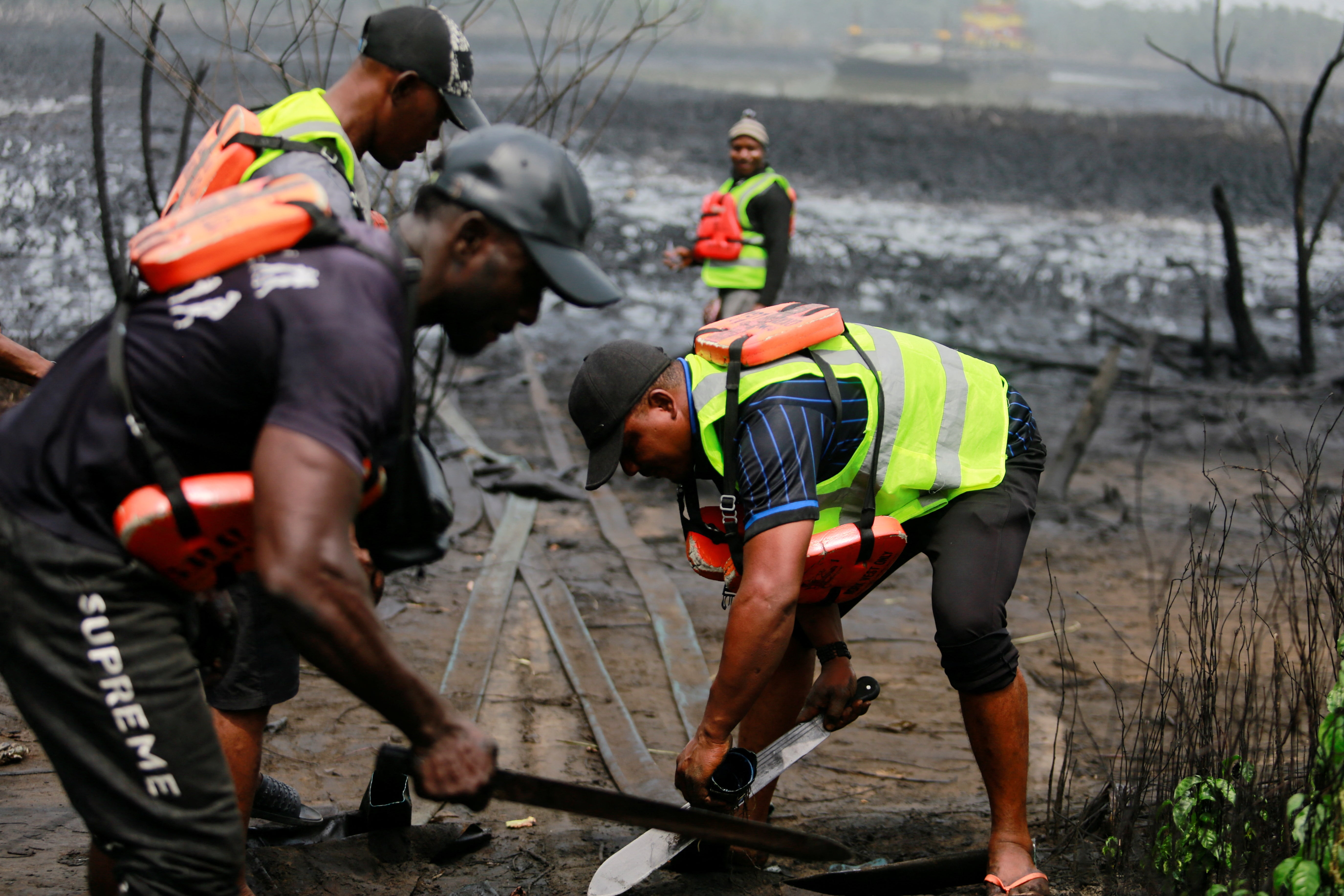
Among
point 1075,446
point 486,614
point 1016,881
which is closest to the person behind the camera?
point 1016,881

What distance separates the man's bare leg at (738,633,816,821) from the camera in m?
3.56

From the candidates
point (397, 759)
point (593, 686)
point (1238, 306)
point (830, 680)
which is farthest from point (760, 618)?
point (1238, 306)

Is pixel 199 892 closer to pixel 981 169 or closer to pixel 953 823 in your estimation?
pixel 953 823

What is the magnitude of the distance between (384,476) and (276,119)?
1.37 meters

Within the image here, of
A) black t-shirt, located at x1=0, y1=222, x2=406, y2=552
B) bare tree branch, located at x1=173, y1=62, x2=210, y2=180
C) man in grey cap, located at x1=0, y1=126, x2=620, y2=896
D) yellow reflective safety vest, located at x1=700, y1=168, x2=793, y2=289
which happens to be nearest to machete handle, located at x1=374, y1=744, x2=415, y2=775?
man in grey cap, located at x1=0, y1=126, x2=620, y2=896

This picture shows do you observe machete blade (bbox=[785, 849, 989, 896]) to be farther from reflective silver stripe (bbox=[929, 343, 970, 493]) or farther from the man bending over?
reflective silver stripe (bbox=[929, 343, 970, 493])

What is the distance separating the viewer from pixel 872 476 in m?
3.10

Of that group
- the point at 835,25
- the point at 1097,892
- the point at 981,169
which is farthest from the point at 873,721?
the point at 835,25

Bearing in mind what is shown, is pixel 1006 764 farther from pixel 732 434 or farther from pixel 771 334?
pixel 771 334

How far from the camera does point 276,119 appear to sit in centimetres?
298

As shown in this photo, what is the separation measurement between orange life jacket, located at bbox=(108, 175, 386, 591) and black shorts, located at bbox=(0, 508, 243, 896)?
3.4 inches

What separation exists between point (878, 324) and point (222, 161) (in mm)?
11863

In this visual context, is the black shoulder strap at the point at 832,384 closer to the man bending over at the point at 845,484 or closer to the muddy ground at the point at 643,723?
the man bending over at the point at 845,484

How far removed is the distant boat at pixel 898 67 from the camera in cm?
4562
